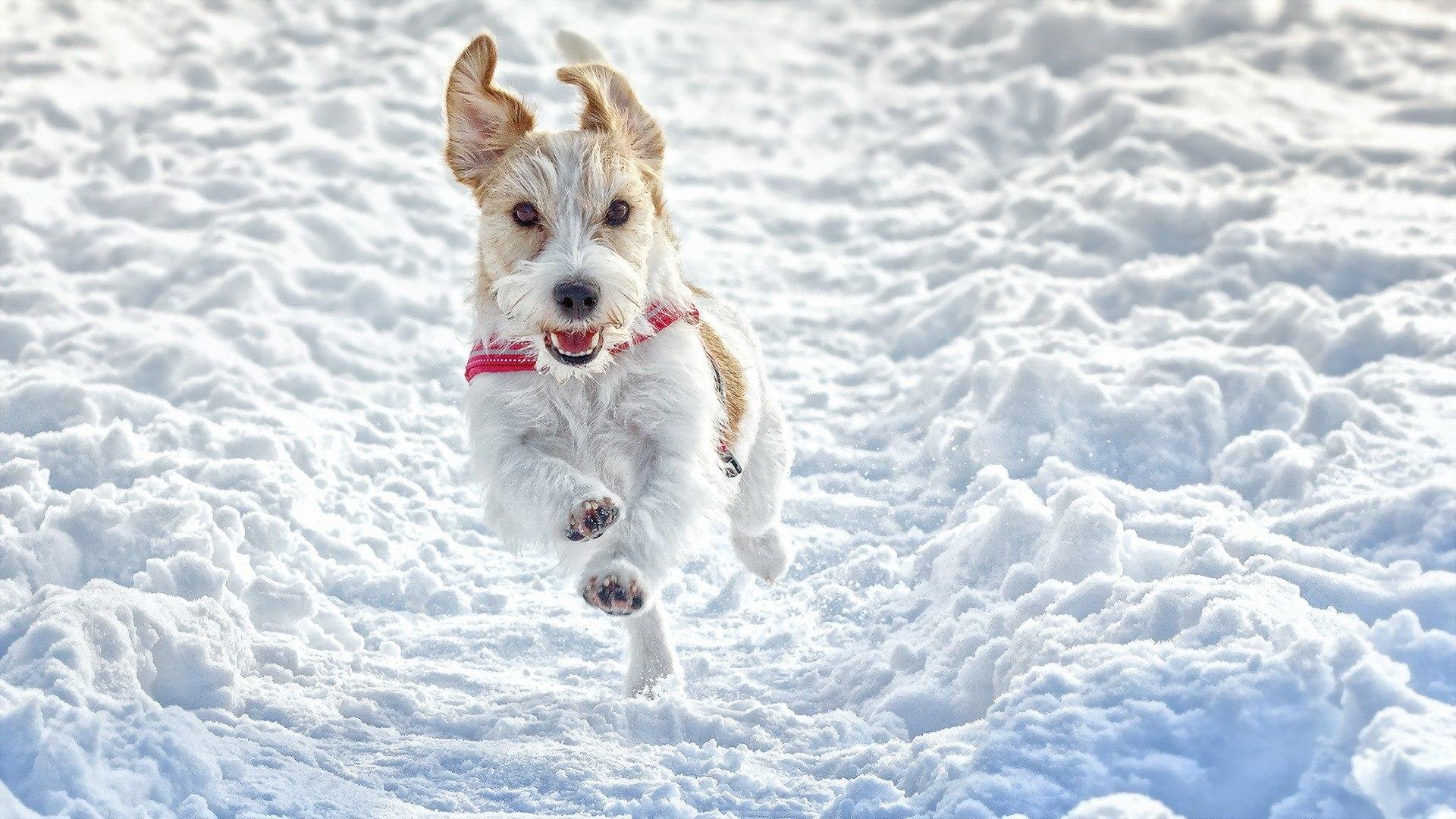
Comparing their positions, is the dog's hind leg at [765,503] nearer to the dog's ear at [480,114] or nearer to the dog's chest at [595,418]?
the dog's chest at [595,418]

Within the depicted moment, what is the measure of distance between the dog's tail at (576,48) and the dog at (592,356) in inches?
28.5

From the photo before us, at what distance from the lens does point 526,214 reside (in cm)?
380

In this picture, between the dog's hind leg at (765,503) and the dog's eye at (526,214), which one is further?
the dog's hind leg at (765,503)

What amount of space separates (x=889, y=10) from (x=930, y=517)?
8789 millimetres

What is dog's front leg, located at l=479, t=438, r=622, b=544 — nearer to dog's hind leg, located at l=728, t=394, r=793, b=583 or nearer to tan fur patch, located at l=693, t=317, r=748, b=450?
tan fur patch, located at l=693, t=317, r=748, b=450

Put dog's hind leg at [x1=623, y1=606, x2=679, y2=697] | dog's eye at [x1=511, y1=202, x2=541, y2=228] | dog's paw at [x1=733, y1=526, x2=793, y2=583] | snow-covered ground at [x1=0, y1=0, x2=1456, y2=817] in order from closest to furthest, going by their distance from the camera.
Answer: snow-covered ground at [x1=0, y1=0, x2=1456, y2=817], dog's eye at [x1=511, y1=202, x2=541, y2=228], dog's hind leg at [x1=623, y1=606, x2=679, y2=697], dog's paw at [x1=733, y1=526, x2=793, y2=583]

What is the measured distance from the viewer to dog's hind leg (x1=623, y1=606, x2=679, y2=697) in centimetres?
430

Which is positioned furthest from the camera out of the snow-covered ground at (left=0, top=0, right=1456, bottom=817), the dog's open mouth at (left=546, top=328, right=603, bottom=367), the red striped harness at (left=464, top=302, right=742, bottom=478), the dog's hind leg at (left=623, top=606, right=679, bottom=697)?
the dog's hind leg at (left=623, top=606, right=679, bottom=697)

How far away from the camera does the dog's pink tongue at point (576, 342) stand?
3.63 metres

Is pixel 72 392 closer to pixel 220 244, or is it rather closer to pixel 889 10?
pixel 220 244

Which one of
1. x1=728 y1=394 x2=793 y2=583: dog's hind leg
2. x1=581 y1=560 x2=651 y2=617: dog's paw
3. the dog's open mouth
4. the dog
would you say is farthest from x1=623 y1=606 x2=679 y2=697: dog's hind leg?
the dog's open mouth

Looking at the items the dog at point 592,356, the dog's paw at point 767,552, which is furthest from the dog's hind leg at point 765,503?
the dog at point 592,356

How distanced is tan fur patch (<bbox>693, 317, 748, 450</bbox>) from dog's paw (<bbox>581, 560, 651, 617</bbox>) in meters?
0.84

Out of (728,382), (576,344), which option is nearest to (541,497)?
(576,344)
